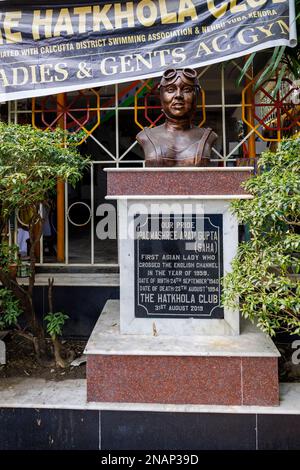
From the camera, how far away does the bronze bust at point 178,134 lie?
4.01m

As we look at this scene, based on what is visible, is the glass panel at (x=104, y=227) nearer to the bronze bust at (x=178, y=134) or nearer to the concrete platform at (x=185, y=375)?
the bronze bust at (x=178, y=134)

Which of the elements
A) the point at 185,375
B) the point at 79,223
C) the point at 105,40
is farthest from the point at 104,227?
the point at 185,375

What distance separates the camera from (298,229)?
13.3 ft

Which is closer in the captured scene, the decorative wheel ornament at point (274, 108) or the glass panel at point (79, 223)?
the decorative wheel ornament at point (274, 108)

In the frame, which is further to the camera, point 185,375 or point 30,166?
point 30,166

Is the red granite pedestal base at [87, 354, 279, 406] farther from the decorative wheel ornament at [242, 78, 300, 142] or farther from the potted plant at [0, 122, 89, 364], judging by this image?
the decorative wheel ornament at [242, 78, 300, 142]

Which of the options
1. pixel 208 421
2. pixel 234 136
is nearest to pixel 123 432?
pixel 208 421

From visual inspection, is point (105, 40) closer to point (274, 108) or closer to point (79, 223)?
point (274, 108)

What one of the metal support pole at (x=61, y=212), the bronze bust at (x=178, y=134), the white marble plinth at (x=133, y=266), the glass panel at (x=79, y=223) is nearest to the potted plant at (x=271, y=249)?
the white marble plinth at (x=133, y=266)

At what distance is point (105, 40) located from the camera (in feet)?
16.1

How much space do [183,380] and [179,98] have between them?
2.52 meters

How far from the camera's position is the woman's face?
13.1 ft

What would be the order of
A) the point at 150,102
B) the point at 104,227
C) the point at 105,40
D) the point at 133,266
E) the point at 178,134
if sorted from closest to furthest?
1. the point at 133,266
2. the point at 178,134
3. the point at 105,40
4. the point at 104,227
5. the point at 150,102

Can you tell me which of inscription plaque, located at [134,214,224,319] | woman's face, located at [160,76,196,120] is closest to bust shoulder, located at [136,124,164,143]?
woman's face, located at [160,76,196,120]
